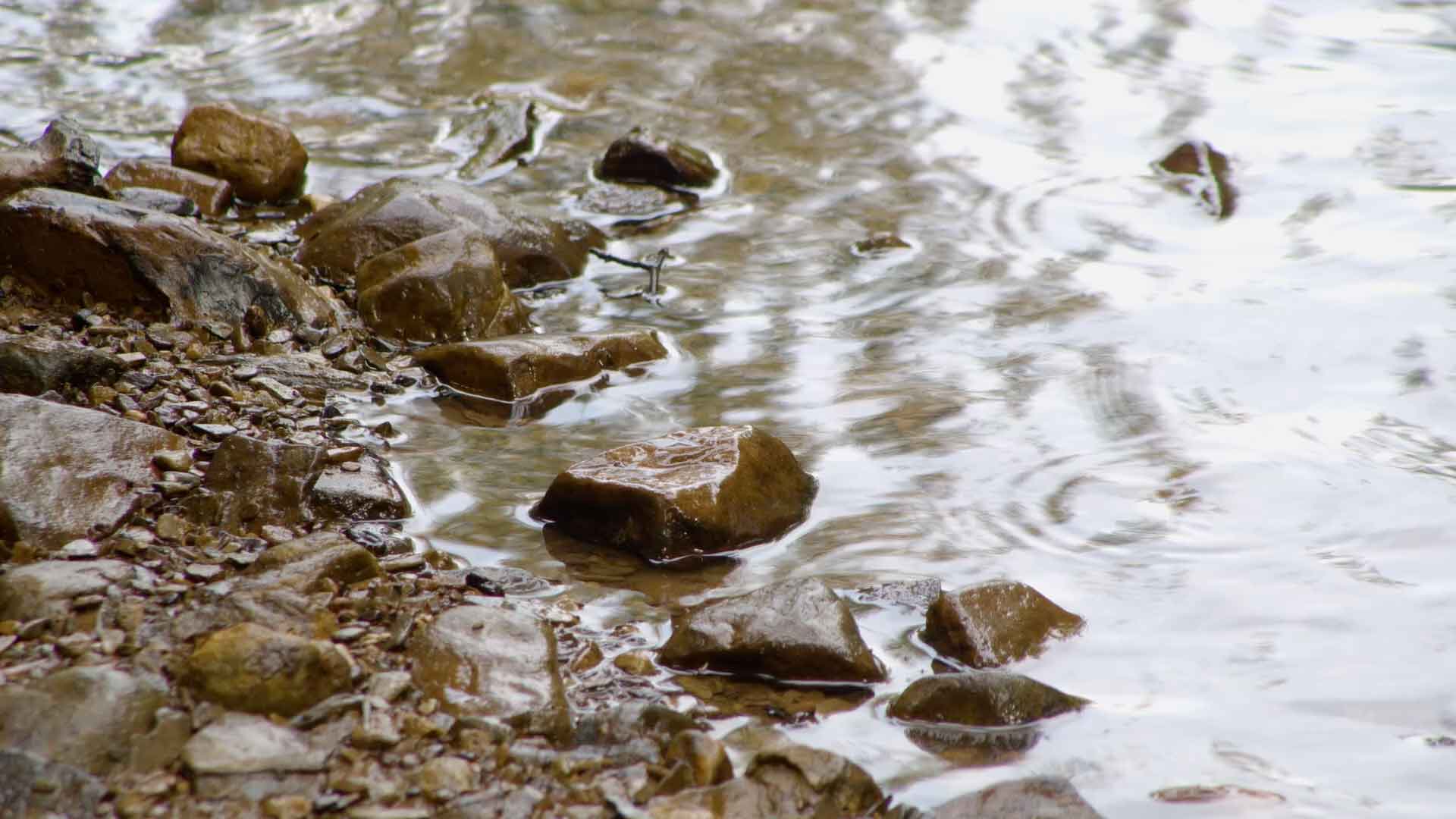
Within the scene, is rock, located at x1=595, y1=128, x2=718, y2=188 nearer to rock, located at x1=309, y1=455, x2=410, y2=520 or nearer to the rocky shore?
the rocky shore

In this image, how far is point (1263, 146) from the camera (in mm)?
6086

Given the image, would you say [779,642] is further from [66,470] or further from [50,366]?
[50,366]

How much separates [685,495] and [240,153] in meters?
3.18

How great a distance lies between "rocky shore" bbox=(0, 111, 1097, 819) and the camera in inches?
92.5

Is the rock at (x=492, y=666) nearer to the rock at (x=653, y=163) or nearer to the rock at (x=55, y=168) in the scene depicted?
the rock at (x=55, y=168)

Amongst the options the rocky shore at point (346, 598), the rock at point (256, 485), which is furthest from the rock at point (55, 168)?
the rock at point (256, 485)

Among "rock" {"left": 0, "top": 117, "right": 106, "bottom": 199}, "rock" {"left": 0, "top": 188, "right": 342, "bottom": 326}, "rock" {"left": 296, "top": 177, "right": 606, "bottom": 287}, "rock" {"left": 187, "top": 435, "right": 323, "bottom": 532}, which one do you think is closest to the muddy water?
"rock" {"left": 296, "top": 177, "right": 606, "bottom": 287}

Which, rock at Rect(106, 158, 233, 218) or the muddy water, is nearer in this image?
the muddy water

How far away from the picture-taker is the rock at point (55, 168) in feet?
14.5

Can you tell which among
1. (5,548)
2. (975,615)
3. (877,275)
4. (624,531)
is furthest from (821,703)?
(877,275)

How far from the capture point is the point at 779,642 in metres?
2.76

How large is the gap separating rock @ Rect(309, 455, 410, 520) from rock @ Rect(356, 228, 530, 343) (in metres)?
1.05

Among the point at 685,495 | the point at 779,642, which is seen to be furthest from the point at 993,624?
the point at 685,495

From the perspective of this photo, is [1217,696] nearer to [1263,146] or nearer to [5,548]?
[5,548]
